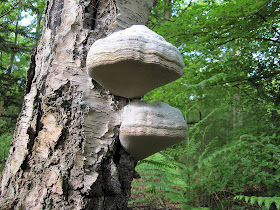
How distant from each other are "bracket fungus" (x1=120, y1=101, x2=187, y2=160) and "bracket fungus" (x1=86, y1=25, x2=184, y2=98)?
0.16 metres

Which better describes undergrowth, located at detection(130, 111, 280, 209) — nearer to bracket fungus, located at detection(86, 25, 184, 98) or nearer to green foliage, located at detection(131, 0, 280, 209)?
green foliage, located at detection(131, 0, 280, 209)

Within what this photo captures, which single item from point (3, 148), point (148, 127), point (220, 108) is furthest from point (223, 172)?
point (3, 148)

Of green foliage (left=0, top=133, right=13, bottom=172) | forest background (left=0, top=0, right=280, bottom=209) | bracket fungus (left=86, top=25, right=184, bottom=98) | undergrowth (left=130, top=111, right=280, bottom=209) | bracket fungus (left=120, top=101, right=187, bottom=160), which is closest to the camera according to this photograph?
bracket fungus (left=86, top=25, right=184, bottom=98)

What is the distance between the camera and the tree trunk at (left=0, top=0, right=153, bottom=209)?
1073 millimetres

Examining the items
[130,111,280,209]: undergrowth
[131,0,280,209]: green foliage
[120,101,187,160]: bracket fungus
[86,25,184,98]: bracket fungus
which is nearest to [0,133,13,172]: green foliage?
[130,111,280,209]: undergrowth

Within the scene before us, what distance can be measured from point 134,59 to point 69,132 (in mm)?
539

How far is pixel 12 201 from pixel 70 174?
364 mm

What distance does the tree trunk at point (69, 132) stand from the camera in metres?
1.07

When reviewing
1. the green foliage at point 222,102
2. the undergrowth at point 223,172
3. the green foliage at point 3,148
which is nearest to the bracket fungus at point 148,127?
the green foliage at point 222,102

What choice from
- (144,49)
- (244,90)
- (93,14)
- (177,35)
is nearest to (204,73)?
(177,35)

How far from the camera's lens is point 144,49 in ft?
3.24

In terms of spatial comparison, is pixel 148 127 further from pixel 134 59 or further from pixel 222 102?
pixel 222 102

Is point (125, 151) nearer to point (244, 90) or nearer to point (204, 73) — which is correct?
point (204, 73)

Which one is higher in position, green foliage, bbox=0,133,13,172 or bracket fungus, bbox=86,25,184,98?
bracket fungus, bbox=86,25,184,98
